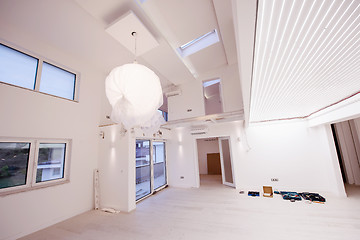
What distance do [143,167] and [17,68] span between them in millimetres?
4047

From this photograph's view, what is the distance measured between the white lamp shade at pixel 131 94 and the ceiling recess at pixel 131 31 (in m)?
1.34

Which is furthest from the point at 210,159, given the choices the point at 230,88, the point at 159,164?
the point at 230,88

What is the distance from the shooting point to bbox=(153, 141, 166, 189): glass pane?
5843mm

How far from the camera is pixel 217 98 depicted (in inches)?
A: 289

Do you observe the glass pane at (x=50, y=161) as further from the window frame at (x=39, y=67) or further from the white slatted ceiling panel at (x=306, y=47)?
the white slatted ceiling panel at (x=306, y=47)

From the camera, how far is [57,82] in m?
3.59

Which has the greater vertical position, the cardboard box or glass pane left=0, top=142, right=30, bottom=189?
glass pane left=0, top=142, right=30, bottom=189

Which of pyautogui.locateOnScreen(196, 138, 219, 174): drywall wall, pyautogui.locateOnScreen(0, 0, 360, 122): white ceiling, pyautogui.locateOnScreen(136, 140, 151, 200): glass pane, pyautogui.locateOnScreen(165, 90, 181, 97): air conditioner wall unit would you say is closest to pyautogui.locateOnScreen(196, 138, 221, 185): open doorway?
pyautogui.locateOnScreen(196, 138, 219, 174): drywall wall

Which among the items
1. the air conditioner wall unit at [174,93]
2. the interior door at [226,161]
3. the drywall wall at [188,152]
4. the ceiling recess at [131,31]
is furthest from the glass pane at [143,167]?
the ceiling recess at [131,31]

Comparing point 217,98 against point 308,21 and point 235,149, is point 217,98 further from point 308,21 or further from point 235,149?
point 308,21

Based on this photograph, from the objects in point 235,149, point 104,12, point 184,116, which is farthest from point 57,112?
point 235,149

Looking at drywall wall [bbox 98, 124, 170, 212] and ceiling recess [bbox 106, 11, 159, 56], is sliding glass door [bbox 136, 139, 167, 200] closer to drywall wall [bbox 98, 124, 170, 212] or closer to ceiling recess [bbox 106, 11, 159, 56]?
drywall wall [bbox 98, 124, 170, 212]

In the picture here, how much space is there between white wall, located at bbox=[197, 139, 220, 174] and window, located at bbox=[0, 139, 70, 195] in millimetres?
6818

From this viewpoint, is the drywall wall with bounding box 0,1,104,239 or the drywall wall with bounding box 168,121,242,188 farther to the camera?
the drywall wall with bounding box 168,121,242,188
